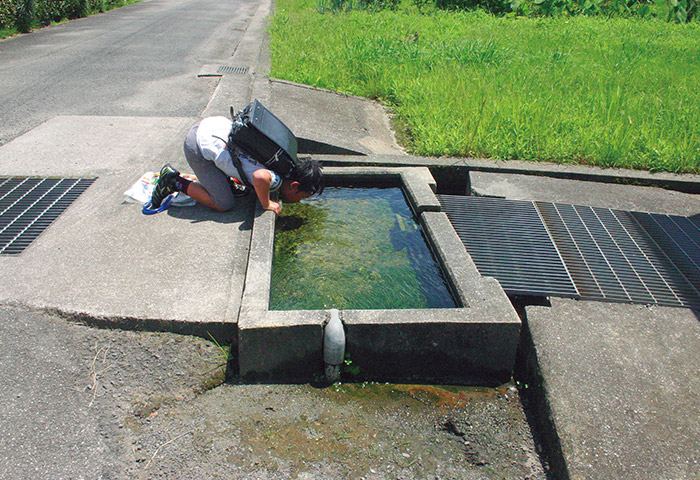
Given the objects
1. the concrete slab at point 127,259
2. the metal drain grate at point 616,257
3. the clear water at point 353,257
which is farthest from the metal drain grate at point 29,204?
the metal drain grate at point 616,257

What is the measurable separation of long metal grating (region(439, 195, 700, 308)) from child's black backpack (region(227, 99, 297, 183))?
4.36 feet

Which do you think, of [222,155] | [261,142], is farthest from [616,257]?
[222,155]

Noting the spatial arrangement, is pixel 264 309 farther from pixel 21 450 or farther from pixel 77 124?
pixel 77 124

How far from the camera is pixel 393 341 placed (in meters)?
2.46

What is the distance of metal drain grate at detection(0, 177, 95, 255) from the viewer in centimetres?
337

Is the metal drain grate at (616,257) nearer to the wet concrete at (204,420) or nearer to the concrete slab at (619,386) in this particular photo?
the concrete slab at (619,386)

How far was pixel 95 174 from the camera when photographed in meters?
4.38

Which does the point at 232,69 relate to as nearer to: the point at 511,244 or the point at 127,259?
the point at 127,259

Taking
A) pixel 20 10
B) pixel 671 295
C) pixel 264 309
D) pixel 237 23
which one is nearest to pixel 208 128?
pixel 264 309

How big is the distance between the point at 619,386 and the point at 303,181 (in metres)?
2.27

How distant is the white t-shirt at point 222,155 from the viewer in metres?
3.49

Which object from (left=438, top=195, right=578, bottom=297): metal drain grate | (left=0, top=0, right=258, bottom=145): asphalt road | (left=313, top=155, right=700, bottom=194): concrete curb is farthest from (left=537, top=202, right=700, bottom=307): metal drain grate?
(left=0, top=0, right=258, bottom=145): asphalt road

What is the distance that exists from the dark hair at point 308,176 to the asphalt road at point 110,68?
324cm

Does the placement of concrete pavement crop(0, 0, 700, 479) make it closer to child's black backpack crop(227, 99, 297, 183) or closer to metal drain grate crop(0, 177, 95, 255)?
metal drain grate crop(0, 177, 95, 255)
